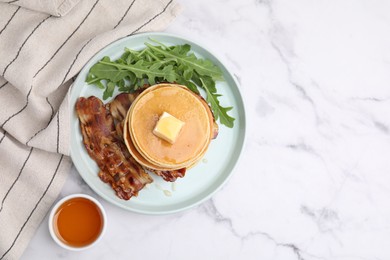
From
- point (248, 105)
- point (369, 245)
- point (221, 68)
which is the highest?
point (221, 68)

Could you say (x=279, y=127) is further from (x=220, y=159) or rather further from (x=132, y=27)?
(x=132, y=27)

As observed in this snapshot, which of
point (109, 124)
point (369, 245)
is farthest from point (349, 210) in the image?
point (109, 124)

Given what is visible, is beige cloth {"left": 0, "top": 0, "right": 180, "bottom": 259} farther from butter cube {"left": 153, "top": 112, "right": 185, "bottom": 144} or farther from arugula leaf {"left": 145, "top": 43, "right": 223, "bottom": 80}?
butter cube {"left": 153, "top": 112, "right": 185, "bottom": 144}

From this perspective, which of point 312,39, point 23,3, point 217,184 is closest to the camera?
point 23,3

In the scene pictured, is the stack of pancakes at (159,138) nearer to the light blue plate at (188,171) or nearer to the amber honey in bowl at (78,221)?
the light blue plate at (188,171)

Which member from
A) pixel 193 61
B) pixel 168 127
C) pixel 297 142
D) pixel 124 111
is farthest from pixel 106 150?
pixel 297 142

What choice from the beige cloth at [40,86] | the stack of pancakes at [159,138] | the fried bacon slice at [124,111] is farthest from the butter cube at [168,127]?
the beige cloth at [40,86]

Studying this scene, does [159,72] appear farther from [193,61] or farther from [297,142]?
[297,142]
